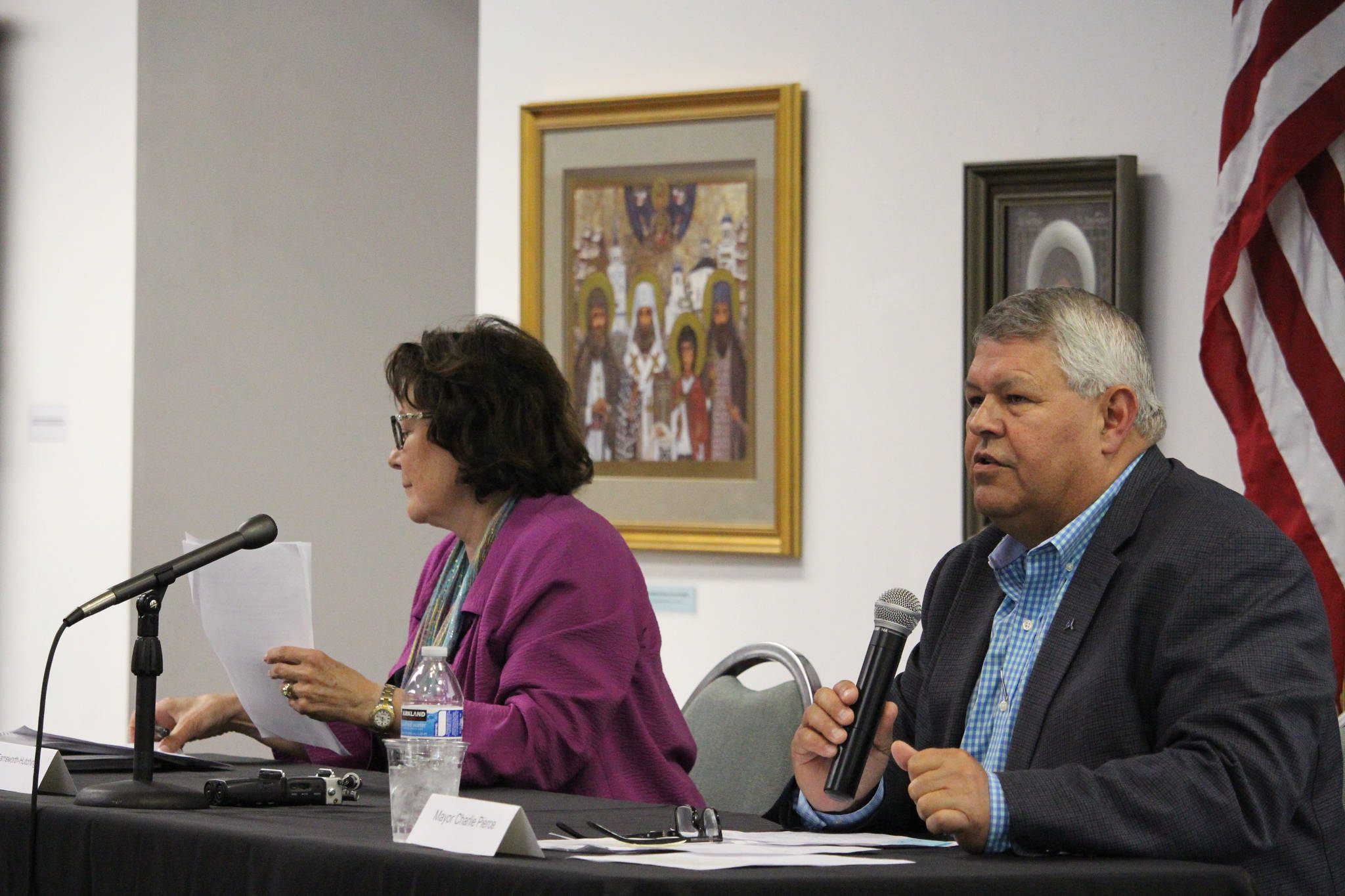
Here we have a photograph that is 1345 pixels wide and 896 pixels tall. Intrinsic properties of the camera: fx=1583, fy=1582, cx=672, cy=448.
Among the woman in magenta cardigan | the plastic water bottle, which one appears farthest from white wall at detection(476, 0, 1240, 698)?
the plastic water bottle

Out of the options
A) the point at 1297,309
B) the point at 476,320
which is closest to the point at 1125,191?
the point at 1297,309

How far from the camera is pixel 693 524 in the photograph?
12.6 ft

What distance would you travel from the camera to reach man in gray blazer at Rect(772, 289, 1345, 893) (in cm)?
164

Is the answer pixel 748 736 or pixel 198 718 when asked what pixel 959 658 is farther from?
pixel 198 718

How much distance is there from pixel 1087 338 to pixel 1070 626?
1.25 feet

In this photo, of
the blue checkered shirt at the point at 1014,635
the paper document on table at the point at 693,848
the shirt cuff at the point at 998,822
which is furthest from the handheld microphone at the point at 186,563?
the shirt cuff at the point at 998,822

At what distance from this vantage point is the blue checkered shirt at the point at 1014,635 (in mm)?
2055

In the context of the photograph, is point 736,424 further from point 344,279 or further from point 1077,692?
point 344,279

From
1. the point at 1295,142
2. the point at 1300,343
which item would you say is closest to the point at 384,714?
the point at 1300,343

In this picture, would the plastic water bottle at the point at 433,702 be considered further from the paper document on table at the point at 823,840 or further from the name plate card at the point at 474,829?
the paper document on table at the point at 823,840

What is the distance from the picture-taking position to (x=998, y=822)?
161 cm

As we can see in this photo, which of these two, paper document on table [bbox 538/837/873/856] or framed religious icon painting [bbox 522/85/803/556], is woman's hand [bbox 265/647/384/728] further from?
framed religious icon painting [bbox 522/85/803/556]

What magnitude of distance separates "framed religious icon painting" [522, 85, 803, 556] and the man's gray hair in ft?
5.36

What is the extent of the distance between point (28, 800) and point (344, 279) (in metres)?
4.01
